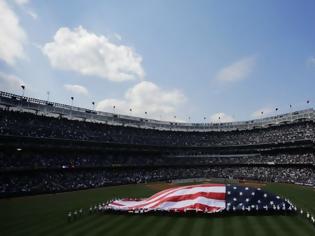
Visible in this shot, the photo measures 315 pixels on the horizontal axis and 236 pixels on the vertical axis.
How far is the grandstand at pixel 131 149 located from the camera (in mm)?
67250

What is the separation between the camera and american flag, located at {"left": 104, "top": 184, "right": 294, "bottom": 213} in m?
37.8

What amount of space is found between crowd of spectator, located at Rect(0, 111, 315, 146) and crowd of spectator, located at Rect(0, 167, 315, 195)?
342 inches

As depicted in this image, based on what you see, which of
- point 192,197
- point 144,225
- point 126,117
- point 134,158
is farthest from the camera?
point 126,117

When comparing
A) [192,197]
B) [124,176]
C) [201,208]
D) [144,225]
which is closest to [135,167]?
[124,176]

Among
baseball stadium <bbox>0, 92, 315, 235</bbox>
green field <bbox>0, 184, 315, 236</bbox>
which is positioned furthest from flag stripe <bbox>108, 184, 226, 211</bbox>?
green field <bbox>0, 184, 315, 236</bbox>

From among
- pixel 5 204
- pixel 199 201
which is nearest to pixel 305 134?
pixel 199 201

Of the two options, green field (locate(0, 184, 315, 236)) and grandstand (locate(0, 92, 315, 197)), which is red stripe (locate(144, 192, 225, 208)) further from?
grandstand (locate(0, 92, 315, 197))

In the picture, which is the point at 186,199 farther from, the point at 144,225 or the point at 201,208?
the point at 144,225

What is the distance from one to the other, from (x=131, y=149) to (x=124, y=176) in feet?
40.2

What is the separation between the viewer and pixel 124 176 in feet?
288

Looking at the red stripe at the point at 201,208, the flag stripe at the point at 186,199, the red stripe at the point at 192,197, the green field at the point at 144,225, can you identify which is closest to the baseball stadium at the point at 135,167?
the green field at the point at 144,225

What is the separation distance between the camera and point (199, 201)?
38.9 meters

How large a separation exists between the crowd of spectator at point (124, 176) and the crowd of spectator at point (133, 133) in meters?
8.68

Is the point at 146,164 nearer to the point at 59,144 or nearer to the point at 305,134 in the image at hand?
the point at 59,144
